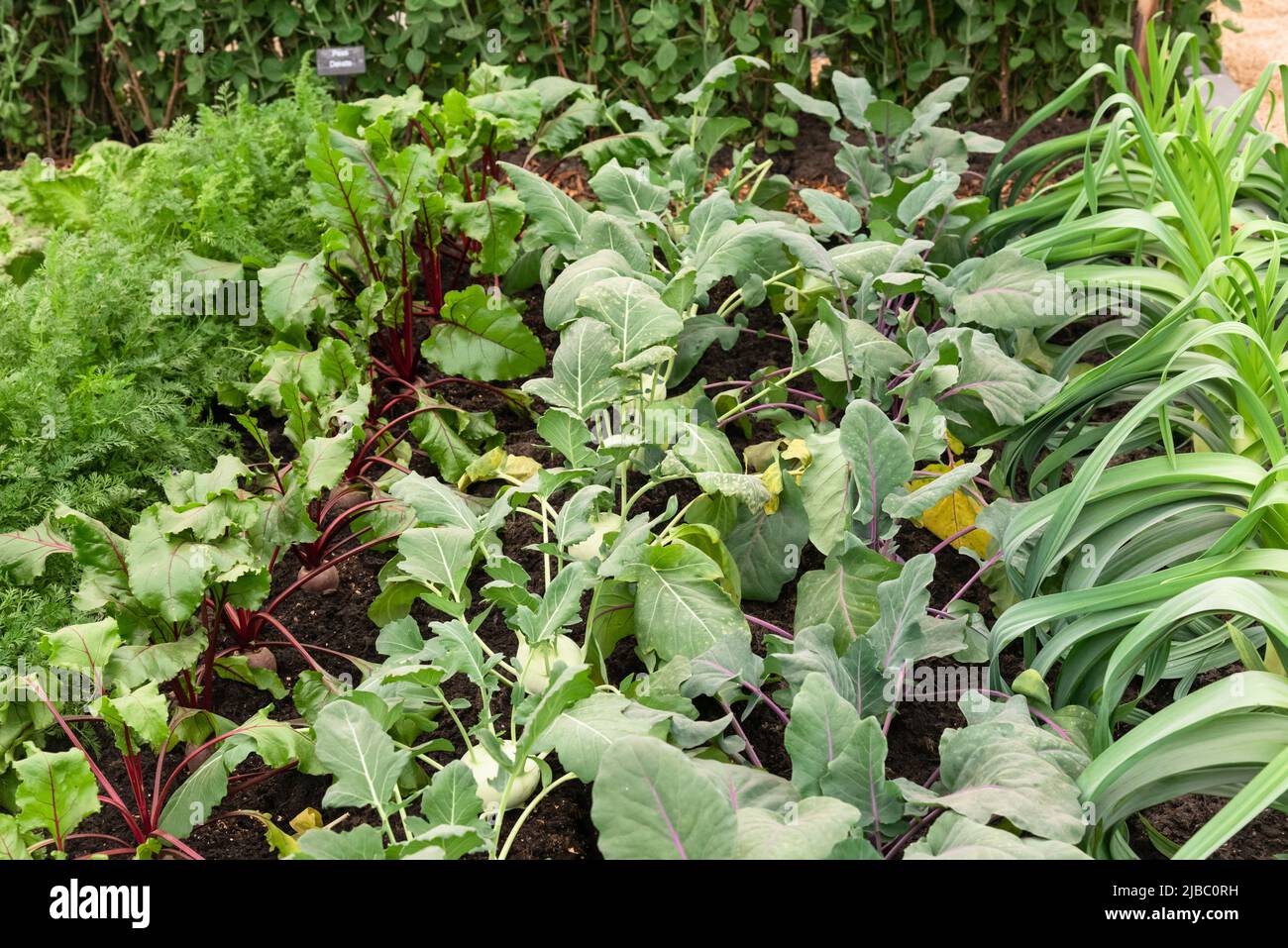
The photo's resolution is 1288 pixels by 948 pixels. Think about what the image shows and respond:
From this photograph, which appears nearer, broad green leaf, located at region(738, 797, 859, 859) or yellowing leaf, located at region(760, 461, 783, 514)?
broad green leaf, located at region(738, 797, 859, 859)

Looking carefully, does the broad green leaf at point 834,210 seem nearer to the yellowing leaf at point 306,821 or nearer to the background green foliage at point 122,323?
the background green foliage at point 122,323

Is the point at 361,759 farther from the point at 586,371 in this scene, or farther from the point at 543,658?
the point at 586,371

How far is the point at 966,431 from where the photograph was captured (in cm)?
254

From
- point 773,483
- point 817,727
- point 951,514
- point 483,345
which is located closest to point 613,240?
point 483,345

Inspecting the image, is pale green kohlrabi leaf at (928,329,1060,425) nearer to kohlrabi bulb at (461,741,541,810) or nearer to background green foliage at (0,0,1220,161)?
kohlrabi bulb at (461,741,541,810)

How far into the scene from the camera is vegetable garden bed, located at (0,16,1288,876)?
159 cm

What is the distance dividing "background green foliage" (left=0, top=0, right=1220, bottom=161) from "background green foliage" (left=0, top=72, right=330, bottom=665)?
3.32ft

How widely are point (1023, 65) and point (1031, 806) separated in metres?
3.73

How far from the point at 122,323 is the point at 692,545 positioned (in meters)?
1.58

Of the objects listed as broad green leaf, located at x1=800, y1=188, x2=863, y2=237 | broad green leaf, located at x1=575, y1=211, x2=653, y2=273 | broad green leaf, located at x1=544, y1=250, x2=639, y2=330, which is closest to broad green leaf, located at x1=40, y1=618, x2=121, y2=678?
broad green leaf, located at x1=544, y1=250, x2=639, y2=330

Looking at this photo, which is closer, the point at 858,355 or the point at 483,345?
the point at 858,355

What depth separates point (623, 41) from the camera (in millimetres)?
4539

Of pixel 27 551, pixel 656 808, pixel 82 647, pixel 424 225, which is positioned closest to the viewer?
pixel 656 808
